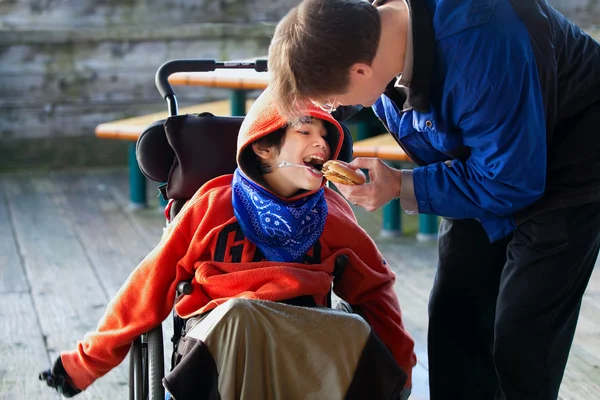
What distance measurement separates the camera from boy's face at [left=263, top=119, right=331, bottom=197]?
1695 mm

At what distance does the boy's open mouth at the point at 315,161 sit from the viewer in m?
1.72

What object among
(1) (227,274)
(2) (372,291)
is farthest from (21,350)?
(2) (372,291)

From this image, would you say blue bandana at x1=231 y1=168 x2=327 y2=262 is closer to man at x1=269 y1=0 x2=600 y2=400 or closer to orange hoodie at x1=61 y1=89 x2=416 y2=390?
orange hoodie at x1=61 y1=89 x2=416 y2=390

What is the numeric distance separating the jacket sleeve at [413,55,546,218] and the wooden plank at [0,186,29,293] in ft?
6.56

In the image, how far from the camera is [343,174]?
1.55 m

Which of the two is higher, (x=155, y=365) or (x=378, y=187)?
(x=378, y=187)

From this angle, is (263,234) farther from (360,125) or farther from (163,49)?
(163,49)

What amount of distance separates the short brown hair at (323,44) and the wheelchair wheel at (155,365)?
0.63 metres

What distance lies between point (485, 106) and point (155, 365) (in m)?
0.82

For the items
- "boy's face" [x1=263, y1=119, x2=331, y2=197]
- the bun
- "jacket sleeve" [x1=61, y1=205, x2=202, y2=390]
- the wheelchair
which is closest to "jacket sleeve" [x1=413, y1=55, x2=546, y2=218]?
the bun

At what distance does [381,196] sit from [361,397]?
0.36m

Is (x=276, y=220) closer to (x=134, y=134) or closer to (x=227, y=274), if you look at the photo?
(x=227, y=274)

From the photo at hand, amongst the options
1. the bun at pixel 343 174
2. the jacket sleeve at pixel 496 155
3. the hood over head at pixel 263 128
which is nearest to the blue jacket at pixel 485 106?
the jacket sleeve at pixel 496 155

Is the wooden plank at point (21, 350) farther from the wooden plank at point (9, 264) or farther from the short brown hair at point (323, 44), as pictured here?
the short brown hair at point (323, 44)
